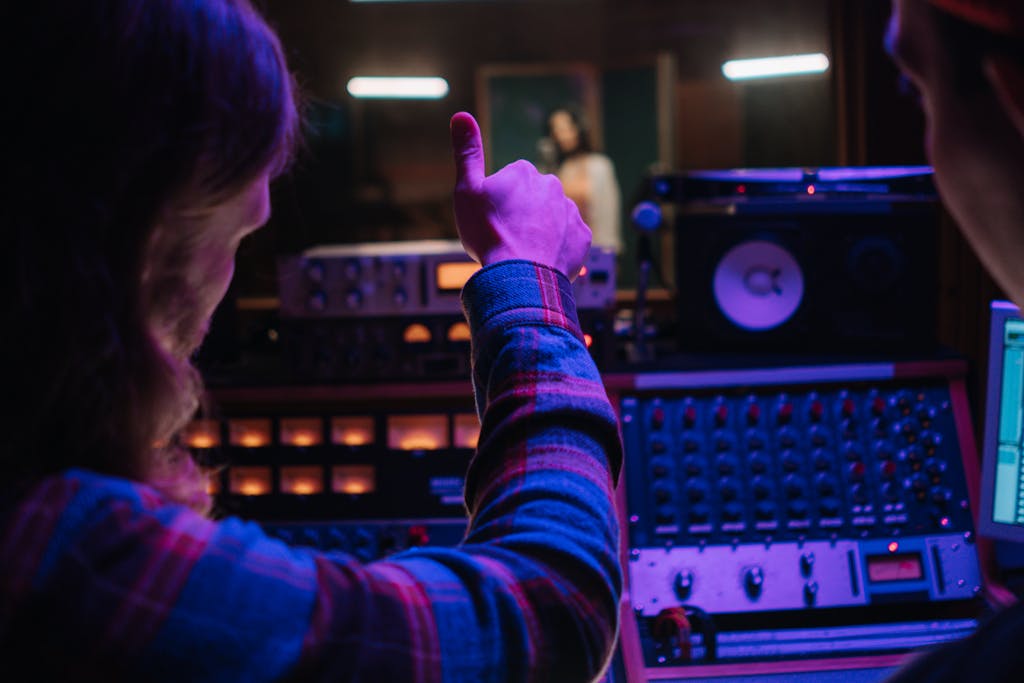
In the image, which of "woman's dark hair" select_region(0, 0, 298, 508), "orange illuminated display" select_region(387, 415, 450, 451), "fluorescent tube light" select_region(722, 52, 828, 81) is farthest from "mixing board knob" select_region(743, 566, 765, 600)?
"fluorescent tube light" select_region(722, 52, 828, 81)

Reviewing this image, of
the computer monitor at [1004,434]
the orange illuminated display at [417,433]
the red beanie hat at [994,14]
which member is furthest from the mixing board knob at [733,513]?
the red beanie hat at [994,14]

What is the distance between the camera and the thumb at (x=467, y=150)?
0.89 meters

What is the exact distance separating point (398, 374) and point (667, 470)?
0.48 m

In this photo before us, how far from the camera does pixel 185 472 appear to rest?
0.74 metres

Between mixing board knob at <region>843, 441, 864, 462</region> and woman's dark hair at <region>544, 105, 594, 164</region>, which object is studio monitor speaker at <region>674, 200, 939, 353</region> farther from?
woman's dark hair at <region>544, 105, 594, 164</region>

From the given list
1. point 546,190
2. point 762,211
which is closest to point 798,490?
point 762,211

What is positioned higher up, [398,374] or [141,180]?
[141,180]

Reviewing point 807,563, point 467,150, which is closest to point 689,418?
point 807,563

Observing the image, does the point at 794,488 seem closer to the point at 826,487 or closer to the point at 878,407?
the point at 826,487

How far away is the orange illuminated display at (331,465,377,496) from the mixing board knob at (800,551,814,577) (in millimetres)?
708

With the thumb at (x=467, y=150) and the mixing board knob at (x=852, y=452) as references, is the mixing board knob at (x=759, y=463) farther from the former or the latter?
the thumb at (x=467, y=150)

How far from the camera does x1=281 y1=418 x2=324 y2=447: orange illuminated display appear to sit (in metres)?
1.67

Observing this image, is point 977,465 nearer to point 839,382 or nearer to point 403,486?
point 839,382

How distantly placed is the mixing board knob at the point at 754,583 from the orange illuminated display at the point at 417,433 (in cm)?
53
